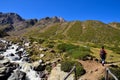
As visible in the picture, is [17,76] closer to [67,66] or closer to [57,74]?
[57,74]

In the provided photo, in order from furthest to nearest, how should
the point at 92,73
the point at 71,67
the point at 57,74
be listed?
the point at 71,67 < the point at 57,74 < the point at 92,73

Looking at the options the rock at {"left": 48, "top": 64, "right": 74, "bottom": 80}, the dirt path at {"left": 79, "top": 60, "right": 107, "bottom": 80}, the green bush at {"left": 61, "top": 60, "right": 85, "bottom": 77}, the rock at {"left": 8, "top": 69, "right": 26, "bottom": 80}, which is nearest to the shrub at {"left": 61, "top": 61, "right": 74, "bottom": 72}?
the green bush at {"left": 61, "top": 60, "right": 85, "bottom": 77}

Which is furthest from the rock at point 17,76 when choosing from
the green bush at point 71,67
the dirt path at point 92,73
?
the dirt path at point 92,73

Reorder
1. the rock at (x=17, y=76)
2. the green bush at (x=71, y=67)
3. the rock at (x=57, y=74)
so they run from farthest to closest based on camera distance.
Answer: the rock at (x=17, y=76) → the rock at (x=57, y=74) → the green bush at (x=71, y=67)

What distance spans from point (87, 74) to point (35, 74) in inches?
332

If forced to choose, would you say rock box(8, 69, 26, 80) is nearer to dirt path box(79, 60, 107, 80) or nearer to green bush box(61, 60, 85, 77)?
green bush box(61, 60, 85, 77)

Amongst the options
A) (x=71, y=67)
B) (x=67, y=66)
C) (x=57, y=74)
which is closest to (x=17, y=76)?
(x=57, y=74)

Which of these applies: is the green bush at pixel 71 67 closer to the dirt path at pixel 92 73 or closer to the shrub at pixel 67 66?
Answer: the shrub at pixel 67 66

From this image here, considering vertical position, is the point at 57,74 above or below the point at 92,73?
below

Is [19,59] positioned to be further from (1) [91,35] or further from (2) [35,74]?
(1) [91,35]

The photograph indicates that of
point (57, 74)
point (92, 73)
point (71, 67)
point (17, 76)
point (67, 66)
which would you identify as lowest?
point (17, 76)

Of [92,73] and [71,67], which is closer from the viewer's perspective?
[92,73]

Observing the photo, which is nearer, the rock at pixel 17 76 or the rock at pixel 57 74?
the rock at pixel 57 74

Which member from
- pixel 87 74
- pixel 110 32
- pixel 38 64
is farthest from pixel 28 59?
pixel 110 32
